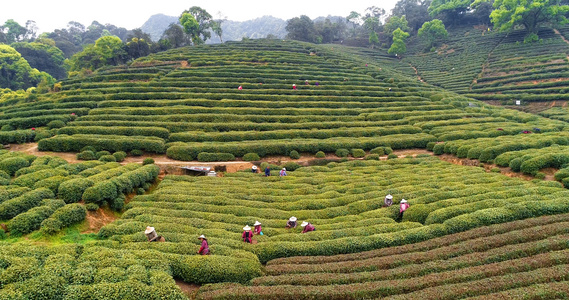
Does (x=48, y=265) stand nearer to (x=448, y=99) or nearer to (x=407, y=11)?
(x=448, y=99)

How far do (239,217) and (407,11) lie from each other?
112m

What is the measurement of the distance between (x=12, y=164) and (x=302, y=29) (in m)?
91.1

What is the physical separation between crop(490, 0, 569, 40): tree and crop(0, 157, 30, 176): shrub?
84.3 metres

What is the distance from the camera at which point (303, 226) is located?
15180 mm

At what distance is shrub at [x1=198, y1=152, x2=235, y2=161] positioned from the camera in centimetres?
2664

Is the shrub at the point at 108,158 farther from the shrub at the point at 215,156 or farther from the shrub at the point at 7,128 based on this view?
the shrub at the point at 7,128

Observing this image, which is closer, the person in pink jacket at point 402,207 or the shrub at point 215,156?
the person in pink jacket at point 402,207

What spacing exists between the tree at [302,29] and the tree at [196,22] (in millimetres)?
28933

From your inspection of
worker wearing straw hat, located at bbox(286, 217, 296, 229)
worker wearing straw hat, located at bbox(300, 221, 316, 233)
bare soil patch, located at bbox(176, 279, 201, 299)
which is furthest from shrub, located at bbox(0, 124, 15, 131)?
worker wearing straw hat, located at bbox(300, 221, 316, 233)

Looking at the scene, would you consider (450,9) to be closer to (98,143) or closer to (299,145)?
(299,145)

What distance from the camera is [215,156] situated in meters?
27.0

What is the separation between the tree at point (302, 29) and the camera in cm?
9681

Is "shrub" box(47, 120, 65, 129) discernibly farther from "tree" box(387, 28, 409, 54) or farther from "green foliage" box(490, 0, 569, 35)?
"green foliage" box(490, 0, 569, 35)

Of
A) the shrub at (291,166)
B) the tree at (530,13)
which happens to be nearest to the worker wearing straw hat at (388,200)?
the shrub at (291,166)
